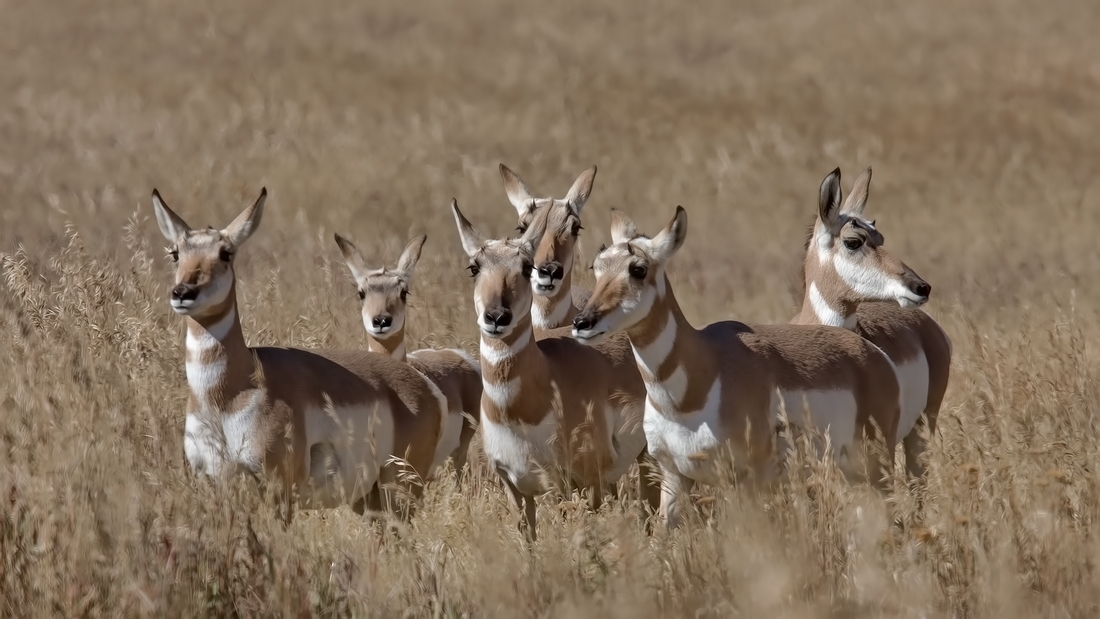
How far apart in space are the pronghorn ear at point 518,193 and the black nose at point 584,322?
9.08 ft

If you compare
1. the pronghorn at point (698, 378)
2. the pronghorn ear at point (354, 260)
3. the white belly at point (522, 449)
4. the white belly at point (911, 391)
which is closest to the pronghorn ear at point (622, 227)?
the pronghorn at point (698, 378)

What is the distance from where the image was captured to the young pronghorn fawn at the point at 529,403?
6312mm

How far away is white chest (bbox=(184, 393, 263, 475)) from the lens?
5.95 metres

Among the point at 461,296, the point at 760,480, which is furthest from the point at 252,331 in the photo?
the point at 760,480

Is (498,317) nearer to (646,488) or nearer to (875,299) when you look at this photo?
(646,488)

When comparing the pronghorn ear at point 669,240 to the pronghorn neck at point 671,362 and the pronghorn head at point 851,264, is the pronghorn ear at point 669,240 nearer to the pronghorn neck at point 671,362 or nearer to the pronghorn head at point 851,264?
the pronghorn neck at point 671,362

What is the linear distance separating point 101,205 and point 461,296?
335 inches

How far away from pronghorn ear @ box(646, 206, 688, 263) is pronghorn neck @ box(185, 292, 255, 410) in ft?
6.12

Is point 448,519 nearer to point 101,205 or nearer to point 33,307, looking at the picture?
point 33,307

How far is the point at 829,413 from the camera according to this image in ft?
20.4

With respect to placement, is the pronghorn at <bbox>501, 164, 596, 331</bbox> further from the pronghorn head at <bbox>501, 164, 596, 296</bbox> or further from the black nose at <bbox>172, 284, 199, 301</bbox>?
the black nose at <bbox>172, 284, 199, 301</bbox>

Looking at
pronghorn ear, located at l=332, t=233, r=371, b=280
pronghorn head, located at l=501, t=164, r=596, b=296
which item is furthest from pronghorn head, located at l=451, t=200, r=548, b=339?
pronghorn ear, located at l=332, t=233, r=371, b=280

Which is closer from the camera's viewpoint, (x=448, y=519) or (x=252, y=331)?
(x=448, y=519)

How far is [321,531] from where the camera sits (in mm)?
6398
